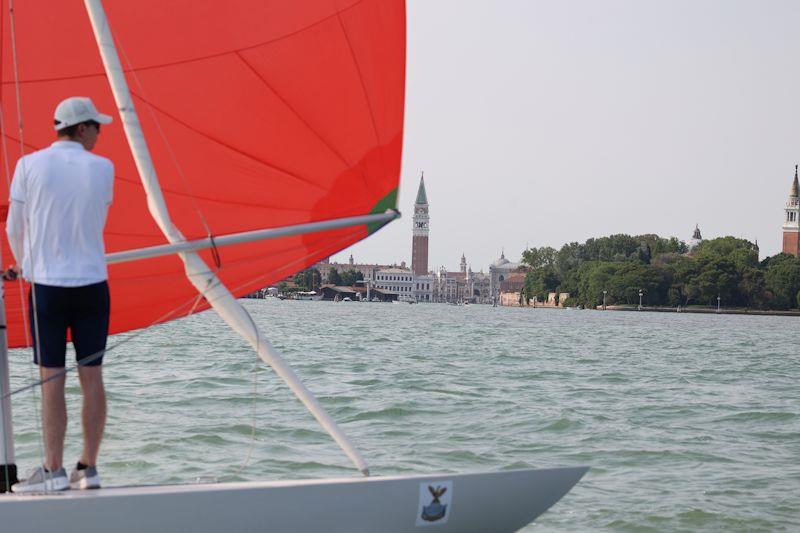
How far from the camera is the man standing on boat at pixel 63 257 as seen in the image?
398 centimetres

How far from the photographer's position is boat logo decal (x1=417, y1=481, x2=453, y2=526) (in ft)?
14.7

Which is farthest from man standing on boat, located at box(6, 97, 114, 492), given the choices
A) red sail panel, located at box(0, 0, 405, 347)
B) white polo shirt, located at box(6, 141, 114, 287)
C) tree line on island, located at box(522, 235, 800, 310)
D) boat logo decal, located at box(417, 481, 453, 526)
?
tree line on island, located at box(522, 235, 800, 310)

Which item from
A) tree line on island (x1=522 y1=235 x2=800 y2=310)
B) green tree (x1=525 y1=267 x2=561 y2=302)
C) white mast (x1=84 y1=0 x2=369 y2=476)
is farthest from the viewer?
green tree (x1=525 y1=267 x2=561 y2=302)

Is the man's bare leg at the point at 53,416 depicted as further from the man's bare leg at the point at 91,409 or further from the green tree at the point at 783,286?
the green tree at the point at 783,286

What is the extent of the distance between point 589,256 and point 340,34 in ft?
526

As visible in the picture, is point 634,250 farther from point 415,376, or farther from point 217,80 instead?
point 217,80

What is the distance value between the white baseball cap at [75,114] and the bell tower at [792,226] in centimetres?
17431

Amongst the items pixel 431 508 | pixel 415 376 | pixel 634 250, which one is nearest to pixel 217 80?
pixel 431 508

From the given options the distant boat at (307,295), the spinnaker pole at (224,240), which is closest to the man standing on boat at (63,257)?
the spinnaker pole at (224,240)

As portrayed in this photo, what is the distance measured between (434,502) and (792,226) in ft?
576

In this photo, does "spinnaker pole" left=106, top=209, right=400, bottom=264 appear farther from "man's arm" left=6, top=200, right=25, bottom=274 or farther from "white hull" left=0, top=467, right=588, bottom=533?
"white hull" left=0, top=467, right=588, bottom=533

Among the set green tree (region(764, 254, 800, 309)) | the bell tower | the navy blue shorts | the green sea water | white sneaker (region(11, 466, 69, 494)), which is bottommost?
the green sea water

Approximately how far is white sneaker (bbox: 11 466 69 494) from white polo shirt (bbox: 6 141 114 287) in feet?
2.21

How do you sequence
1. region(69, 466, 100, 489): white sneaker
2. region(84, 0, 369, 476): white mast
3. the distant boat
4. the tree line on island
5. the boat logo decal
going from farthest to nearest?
1. the distant boat
2. the tree line on island
3. region(84, 0, 369, 476): white mast
4. the boat logo decal
5. region(69, 466, 100, 489): white sneaker
